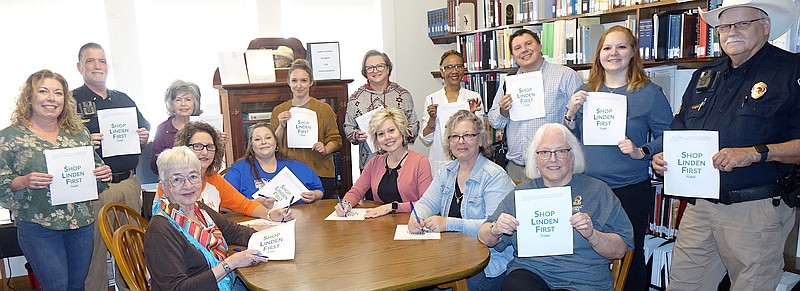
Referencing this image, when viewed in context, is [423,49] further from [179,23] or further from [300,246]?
[300,246]

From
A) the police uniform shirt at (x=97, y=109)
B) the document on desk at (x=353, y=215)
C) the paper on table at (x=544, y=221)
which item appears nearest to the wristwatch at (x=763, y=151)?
the paper on table at (x=544, y=221)

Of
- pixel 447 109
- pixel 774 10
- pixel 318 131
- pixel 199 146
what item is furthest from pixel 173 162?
pixel 774 10

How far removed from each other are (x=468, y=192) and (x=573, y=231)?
582 mm

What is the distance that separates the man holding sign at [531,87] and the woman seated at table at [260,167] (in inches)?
47.0

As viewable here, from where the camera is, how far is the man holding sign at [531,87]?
332cm

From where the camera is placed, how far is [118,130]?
333 cm

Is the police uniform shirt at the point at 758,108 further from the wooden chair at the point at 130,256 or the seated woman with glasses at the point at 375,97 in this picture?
the wooden chair at the point at 130,256

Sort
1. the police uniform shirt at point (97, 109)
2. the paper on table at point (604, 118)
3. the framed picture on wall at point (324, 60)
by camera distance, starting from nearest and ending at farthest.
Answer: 1. the paper on table at point (604, 118)
2. the police uniform shirt at point (97, 109)
3. the framed picture on wall at point (324, 60)

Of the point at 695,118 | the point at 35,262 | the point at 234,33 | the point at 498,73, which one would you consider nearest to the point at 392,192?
the point at 695,118

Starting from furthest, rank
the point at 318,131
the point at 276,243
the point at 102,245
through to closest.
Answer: the point at 318,131 < the point at 102,245 < the point at 276,243

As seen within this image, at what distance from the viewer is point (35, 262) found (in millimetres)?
2799

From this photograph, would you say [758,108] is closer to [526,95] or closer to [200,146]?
[526,95]

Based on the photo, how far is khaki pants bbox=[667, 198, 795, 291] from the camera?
2.26 metres

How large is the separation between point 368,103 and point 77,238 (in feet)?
6.59
